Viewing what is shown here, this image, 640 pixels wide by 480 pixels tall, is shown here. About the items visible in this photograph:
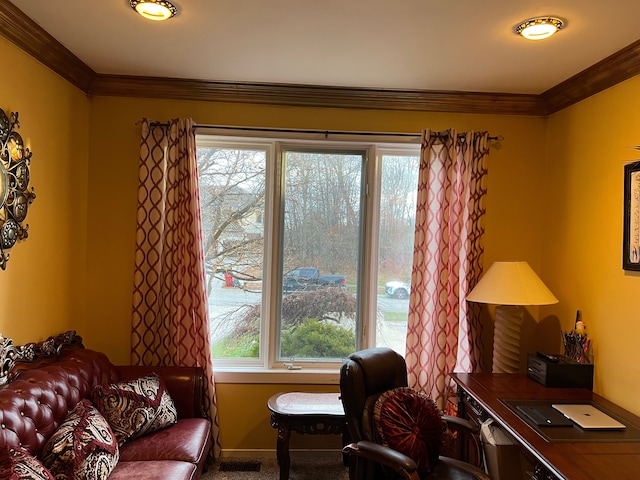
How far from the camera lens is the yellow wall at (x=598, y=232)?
2432 millimetres

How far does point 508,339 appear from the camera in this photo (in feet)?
9.35

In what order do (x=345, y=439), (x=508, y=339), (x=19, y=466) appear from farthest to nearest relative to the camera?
(x=345, y=439)
(x=508, y=339)
(x=19, y=466)

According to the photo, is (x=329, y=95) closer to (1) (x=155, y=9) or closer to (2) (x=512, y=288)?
(1) (x=155, y=9)

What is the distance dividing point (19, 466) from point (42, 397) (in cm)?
50

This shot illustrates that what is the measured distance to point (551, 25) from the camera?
6.99 ft

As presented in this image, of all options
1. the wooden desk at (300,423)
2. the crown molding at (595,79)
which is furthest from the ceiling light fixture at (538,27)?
the wooden desk at (300,423)

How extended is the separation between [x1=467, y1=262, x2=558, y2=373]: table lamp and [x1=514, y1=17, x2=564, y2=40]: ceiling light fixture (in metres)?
1.31

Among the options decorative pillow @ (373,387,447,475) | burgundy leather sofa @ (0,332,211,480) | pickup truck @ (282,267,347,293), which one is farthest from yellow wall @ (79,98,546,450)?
decorative pillow @ (373,387,447,475)

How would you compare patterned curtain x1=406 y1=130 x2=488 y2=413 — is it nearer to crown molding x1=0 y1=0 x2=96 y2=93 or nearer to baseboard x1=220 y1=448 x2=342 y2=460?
baseboard x1=220 y1=448 x2=342 y2=460

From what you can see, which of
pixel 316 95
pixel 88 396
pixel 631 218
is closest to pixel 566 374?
pixel 631 218

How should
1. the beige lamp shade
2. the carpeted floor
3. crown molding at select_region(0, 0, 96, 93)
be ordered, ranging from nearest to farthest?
crown molding at select_region(0, 0, 96, 93) → the beige lamp shade → the carpeted floor

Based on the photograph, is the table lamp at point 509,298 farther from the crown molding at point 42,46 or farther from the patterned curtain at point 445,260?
the crown molding at point 42,46

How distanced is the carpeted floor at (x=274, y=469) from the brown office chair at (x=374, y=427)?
2.26 feet

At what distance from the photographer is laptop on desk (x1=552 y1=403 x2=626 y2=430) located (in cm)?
207
